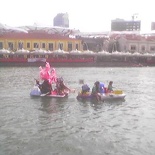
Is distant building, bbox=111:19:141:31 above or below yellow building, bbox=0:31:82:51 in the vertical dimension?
above

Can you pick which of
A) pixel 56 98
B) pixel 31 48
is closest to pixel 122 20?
pixel 31 48

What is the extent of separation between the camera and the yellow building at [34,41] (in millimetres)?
65562

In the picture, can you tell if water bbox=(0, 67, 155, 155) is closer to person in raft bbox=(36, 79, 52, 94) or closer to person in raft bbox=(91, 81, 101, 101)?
person in raft bbox=(91, 81, 101, 101)

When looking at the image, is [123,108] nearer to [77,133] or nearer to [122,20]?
[77,133]

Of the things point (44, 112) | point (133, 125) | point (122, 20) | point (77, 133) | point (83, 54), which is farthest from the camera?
point (122, 20)

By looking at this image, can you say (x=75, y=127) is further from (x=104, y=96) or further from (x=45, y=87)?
(x=45, y=87)

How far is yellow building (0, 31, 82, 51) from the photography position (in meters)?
65.6

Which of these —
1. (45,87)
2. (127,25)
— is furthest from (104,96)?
(127,25)

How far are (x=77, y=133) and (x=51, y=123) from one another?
194 cm

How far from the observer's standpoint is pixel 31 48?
66.8 metres

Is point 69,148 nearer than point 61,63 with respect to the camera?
Yes

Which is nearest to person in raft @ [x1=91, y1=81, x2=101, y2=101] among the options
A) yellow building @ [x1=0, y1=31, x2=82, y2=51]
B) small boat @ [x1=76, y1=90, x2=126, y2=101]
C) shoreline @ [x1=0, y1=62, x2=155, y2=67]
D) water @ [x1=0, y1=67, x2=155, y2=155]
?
small boat @ [x1=76, y1=90, x2=126, y2=101]

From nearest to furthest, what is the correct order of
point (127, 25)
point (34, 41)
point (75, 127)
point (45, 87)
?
point (75, 127) → point (45, 87) → point (34, 41) → point (127, 25)

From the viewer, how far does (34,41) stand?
66938mm
